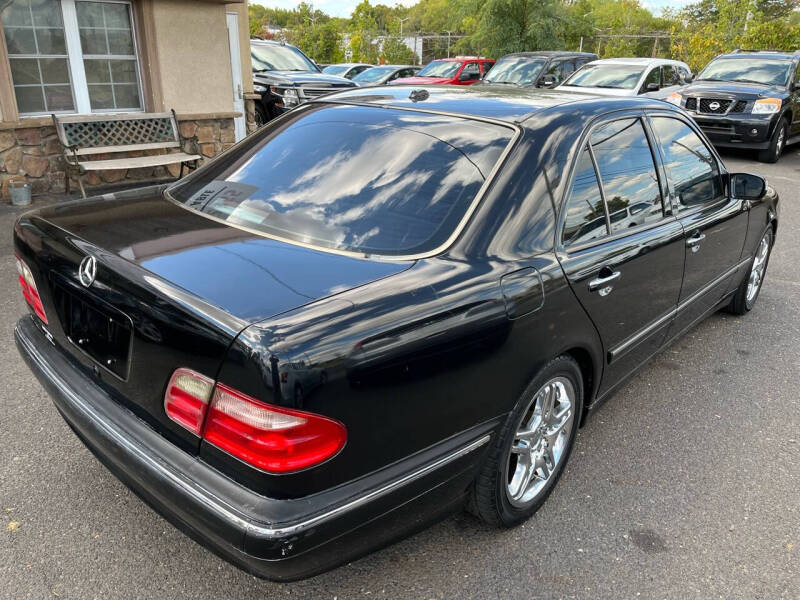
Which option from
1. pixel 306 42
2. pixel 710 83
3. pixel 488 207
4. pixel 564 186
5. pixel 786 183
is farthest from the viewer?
pixel 306 42

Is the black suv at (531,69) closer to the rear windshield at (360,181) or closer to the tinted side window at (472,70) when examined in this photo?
the tinted side window at (472,70)

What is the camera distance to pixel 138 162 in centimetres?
780

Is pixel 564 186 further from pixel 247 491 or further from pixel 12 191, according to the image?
pixel 12 191

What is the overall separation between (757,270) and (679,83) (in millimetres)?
9849

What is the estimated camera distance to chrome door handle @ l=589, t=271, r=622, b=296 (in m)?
2.54

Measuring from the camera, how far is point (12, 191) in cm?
726

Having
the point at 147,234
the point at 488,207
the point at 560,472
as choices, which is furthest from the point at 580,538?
the point at 147,234

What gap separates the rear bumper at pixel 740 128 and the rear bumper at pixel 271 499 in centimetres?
1110

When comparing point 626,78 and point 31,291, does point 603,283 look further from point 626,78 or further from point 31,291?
point 626,78

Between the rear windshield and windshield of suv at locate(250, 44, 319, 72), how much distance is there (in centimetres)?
1147

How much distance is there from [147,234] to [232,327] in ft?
2.63

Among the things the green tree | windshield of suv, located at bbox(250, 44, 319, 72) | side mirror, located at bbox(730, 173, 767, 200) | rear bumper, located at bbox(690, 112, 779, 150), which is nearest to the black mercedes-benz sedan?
side mirror, located at bbox(730, 173, 767, 200)

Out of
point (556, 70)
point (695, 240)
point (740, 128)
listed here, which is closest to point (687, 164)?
point (695, 240)

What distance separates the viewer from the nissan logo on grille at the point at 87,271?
6.82ft
